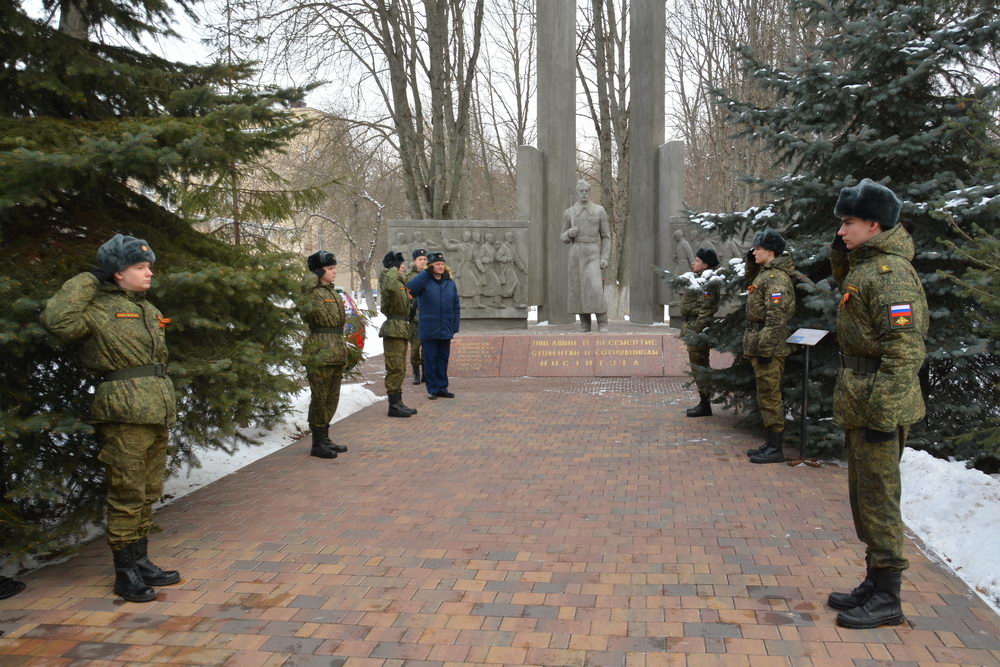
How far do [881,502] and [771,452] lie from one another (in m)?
3.44

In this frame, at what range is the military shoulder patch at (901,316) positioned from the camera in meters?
3.62

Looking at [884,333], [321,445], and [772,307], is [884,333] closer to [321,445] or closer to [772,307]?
[772,307]

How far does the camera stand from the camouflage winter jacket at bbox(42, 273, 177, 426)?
4070 mm

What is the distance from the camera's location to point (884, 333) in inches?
145

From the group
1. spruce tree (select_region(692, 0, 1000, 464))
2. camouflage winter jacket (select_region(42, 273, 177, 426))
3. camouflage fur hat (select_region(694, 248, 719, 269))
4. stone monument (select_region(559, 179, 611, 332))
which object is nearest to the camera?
camouflage winter jacket (select_region(42, 273, 177, 426))

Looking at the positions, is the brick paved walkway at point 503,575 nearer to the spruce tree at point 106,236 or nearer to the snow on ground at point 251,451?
the snow on ground at point 251,451

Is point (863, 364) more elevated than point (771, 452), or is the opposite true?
point (863, 364)

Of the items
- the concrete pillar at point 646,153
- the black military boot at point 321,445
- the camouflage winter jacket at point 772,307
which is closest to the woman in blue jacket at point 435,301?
the black military boot at point 321,445

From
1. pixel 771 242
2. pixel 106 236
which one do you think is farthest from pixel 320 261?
pixel 771 242

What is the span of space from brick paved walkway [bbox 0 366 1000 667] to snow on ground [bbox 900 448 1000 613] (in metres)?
0.21

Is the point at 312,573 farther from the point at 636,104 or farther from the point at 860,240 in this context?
the point at 636,104

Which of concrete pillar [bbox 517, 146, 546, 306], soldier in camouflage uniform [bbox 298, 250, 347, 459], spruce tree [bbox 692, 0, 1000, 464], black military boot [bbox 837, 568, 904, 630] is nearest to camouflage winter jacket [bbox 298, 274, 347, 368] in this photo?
soldier in camouflage uniform [bbox 298, 250, 347, 459]

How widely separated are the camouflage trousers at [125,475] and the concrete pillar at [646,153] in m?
15.2

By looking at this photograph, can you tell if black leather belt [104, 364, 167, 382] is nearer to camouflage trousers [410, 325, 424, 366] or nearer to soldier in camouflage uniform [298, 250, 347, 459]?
soldier in camouflage uniform [298, 250, 347, 459]
